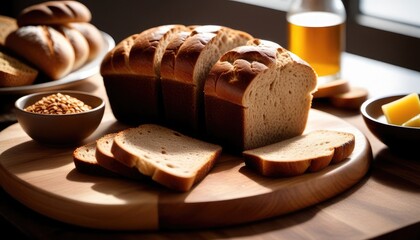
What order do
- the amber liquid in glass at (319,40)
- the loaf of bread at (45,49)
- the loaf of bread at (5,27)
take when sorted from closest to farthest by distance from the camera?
the amber liquid in glass at (319,40) → the loaf of bread at (45,49) → the loaf of bread at (5,27)

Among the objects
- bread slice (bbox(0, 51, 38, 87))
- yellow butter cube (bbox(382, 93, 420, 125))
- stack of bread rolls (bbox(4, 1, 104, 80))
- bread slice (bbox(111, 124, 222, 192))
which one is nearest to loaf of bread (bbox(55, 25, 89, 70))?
stack of bread rolls (bbox(4, 1, 104, 80))

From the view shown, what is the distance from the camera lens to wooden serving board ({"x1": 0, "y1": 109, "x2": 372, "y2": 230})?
5.40ft

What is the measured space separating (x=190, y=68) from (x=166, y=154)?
0.30 meters

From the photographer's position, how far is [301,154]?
1.85 meters

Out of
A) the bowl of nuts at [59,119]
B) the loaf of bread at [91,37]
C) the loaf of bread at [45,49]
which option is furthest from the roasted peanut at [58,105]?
the loaf of bread at [91,37]

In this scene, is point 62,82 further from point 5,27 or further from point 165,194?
point 165,194

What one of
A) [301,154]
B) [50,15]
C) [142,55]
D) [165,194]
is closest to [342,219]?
[301,154]

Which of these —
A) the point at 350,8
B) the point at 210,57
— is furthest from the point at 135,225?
the point at 350,8

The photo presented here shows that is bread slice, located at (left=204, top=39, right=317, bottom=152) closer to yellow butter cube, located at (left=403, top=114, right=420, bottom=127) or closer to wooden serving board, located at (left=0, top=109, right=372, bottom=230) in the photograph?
wooden serving board, located at (left=0, top=109, right=372, bottom=230)

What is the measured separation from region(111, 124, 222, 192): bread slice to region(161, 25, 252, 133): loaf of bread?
0.09 m

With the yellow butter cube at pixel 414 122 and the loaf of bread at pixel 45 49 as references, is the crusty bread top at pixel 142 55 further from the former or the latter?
the yellow butter cube at pixel 414 122

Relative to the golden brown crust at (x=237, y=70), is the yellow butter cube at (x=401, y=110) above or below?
below

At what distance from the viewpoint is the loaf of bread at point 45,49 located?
255cm

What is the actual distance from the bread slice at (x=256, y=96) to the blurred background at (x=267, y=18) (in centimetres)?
121
